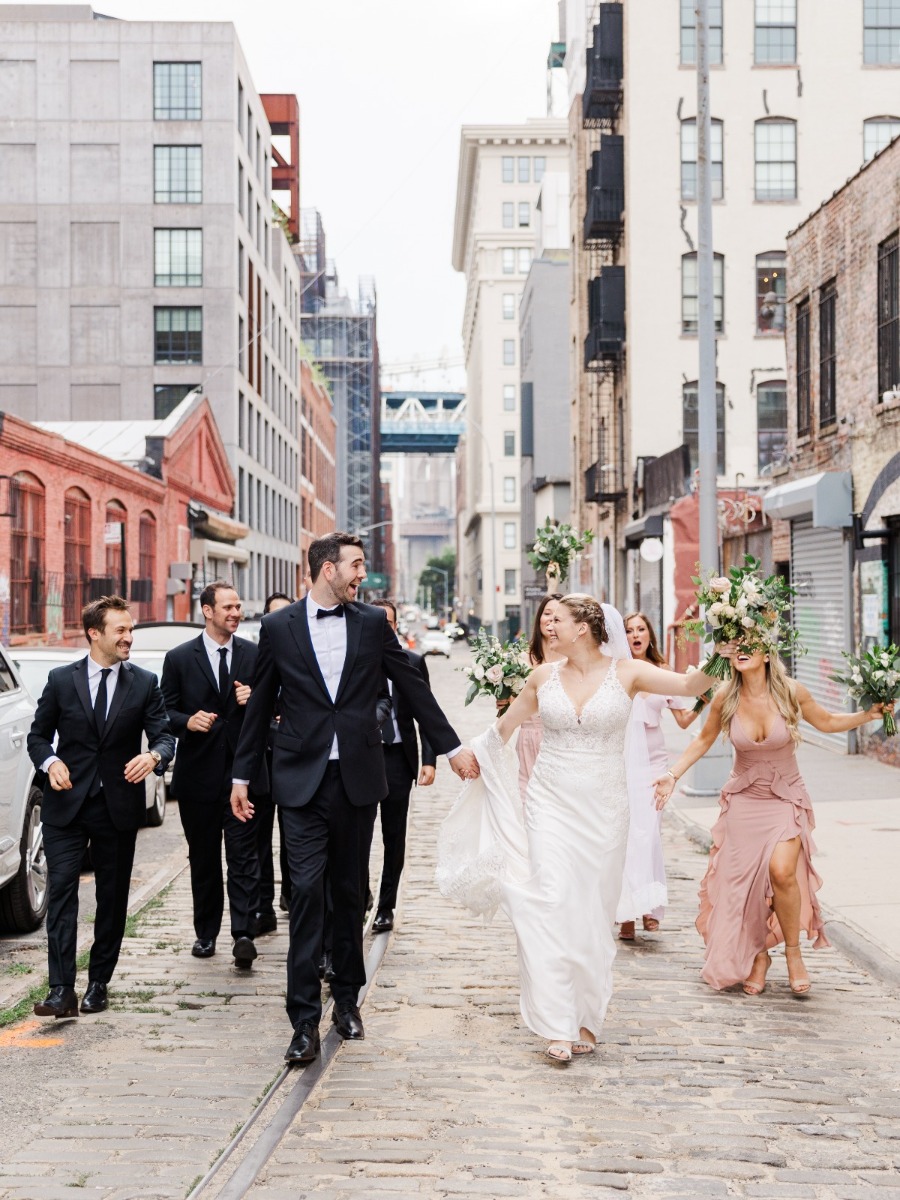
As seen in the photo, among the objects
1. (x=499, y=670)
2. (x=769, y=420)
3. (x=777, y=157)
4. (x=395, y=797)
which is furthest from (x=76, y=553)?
(x=499, y=670)

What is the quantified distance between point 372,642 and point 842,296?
47.8 ft

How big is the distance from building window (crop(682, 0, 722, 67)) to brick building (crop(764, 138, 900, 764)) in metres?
17.1

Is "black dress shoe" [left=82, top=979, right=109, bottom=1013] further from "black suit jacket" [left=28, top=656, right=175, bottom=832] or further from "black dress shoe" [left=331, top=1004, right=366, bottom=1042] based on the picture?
"black dress shoe" [left=331, top=1004, right=366, bottom=1042]

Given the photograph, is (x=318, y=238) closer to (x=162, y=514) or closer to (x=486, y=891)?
(x=162, y=514)

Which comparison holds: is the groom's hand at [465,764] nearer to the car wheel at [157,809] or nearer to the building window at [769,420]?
the car wheel at [157,809]

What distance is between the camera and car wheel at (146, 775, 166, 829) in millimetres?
13665

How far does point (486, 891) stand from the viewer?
6.67 meters

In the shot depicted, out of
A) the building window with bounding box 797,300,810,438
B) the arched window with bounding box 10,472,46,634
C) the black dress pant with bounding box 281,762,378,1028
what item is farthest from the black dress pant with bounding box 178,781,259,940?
the arched window with bounding box 10,472,46,634

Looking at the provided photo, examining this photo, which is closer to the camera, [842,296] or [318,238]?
[842,296]

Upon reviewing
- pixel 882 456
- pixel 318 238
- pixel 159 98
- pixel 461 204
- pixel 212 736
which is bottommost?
pixel 212 736

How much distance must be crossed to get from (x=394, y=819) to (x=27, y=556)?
20.0 m

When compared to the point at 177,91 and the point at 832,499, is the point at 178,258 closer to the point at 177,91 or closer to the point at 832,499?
the point at 177,91

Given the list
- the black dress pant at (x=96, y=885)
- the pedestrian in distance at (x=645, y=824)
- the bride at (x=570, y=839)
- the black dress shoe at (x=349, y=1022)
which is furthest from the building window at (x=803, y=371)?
the black dress shoe at (x=349, y=1022)

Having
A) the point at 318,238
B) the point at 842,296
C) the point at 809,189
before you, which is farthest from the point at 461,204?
the point at 842,296
